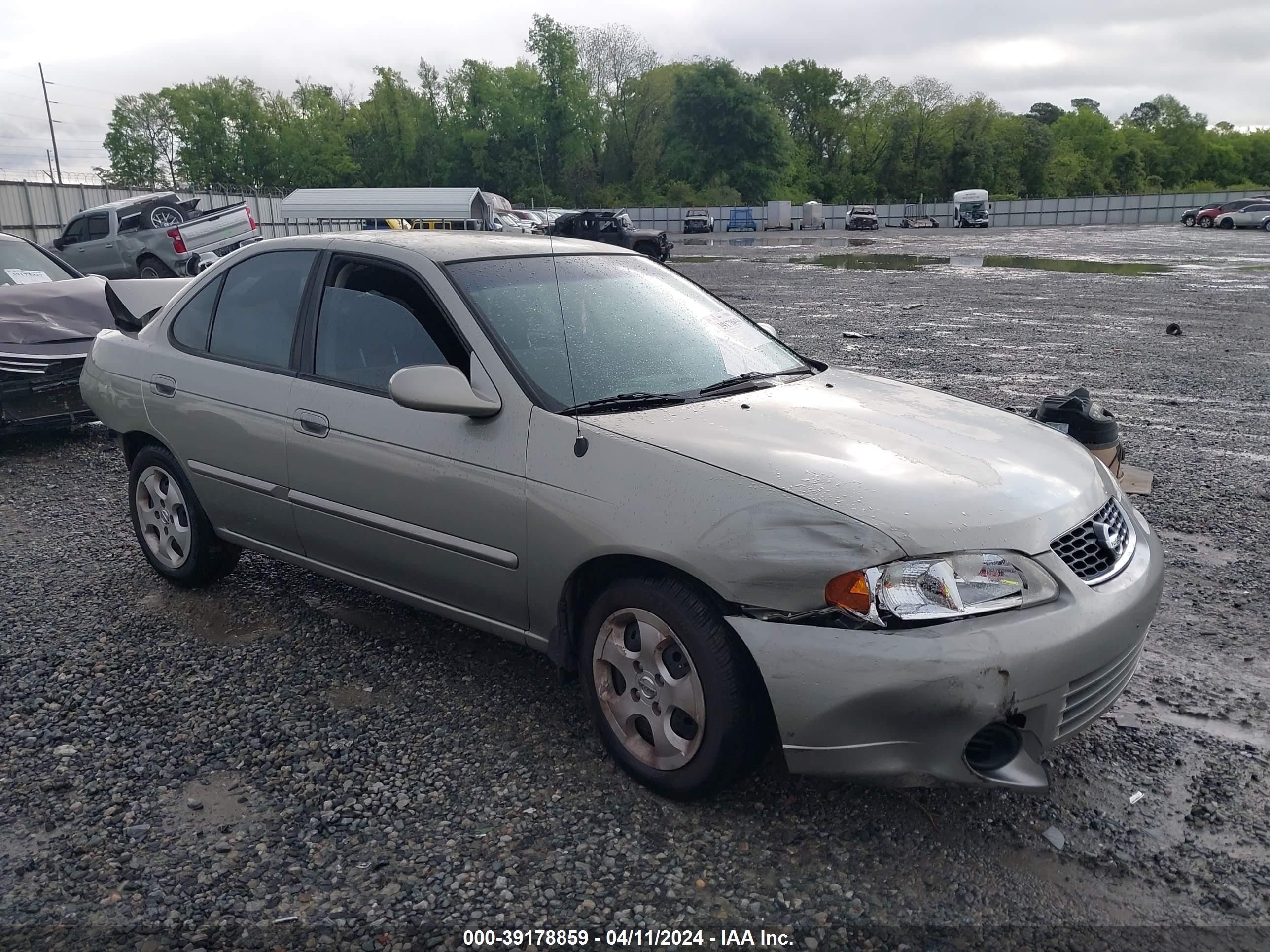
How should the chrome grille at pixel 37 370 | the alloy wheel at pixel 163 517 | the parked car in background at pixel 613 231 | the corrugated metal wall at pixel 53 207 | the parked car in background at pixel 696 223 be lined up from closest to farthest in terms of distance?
the alloy wheel at pixel 163 517 → the chrome grille at pixel 37 370 → the corrugated metal wall at pixel 53 207 → the parked car in background at pixel 613 231 → the parked car in background at pixel 696 223

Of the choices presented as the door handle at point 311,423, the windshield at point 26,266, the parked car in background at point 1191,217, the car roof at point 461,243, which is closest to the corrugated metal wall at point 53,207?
the windshield at point 26,266

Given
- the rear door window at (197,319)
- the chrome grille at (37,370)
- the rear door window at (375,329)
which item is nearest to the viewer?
the rear door window at (375,329)

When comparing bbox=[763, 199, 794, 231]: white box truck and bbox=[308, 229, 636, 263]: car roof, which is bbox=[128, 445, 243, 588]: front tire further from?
bbox=[763, 199, 794, 231]: white box truck

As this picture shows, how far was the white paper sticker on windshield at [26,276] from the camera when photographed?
8.45 metres

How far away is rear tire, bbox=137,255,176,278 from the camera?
18562 millimetres

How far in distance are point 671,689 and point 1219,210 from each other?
197 ft

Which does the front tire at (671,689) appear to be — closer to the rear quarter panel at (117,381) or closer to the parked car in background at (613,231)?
the rear quarter panel at (117,381)

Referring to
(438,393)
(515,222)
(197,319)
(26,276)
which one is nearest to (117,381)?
(197,319)

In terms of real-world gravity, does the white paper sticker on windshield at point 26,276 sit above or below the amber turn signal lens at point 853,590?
above

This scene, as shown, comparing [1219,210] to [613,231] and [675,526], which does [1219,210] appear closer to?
[613,231]

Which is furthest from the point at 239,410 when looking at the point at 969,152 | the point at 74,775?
the point at 969,152

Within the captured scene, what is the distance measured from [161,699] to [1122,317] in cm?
1421

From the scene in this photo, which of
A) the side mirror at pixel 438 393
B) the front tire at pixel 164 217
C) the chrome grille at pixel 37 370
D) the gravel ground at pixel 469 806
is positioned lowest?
the gravel ground at pixel 469 806

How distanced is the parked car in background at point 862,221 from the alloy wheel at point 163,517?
208ft
